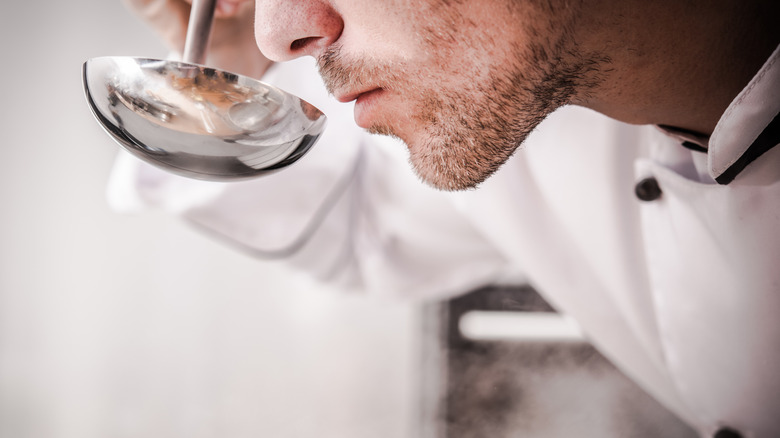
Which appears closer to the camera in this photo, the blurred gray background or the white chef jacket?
the white chef jacket

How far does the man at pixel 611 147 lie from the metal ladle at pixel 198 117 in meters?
0.05

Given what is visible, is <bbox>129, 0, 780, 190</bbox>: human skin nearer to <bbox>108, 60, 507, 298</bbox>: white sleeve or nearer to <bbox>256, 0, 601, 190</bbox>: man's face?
<bbox>256, 0, 601, 190</bbox>: man's face

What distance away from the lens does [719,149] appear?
416 millimetres

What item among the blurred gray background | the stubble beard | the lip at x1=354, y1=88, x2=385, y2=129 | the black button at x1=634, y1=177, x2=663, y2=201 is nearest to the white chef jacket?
the black button at x1=634, y1=177, x2=663, y2=201

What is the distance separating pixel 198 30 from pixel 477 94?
278mm

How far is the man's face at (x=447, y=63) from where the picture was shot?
394 mm

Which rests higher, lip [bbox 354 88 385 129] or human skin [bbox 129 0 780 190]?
human skin [bbox 129 0 780 190]

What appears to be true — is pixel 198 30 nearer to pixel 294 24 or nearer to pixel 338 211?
pixel 294 24

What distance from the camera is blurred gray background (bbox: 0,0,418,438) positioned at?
1576 mm

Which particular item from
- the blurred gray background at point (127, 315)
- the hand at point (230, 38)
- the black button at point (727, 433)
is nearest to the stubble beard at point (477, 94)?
the hand at point (230, 38)

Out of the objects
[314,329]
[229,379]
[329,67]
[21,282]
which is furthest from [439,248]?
[21,282]

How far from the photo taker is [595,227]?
0.67 metres

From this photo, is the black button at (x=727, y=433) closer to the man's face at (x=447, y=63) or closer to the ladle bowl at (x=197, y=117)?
the man's face at (x=447, y=63)

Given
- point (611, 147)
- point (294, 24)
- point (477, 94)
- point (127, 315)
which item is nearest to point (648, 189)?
point (611, 147)
